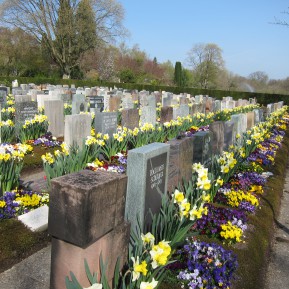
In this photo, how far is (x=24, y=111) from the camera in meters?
8.83

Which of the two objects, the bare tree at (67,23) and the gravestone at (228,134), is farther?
the bare tree at (67,23)

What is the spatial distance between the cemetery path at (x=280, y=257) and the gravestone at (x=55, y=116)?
6.13 m

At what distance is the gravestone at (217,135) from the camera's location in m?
6.73

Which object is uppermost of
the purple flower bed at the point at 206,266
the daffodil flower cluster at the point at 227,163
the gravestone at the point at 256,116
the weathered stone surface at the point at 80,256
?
the gravestone at the point at 256,116

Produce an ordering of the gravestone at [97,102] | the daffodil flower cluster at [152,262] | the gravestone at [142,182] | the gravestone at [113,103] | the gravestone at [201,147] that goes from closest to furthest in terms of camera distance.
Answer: the daffodil flower cluster at [152,262] → the gravestone at [142,182] → the gravestone at [201,147] → the gravestone at [113,103] → the gravestone at [97,102]

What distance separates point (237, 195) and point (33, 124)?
5.43 meters

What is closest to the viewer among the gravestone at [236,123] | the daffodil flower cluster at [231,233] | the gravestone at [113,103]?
the daffodil flower cluster at [231,233]

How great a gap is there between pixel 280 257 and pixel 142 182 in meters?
2.09

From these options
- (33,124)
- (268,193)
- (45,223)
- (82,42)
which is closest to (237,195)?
(268,193)

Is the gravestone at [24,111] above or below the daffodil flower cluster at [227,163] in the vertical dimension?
above

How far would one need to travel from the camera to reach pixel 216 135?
6863 millimetres

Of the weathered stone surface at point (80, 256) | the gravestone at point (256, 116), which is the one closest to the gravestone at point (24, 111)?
the weathered stone surface at point (80, 256)

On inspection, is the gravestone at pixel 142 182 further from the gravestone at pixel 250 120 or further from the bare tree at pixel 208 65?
the bare tree at pixel 208 65

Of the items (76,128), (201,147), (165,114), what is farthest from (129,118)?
(201,147)
